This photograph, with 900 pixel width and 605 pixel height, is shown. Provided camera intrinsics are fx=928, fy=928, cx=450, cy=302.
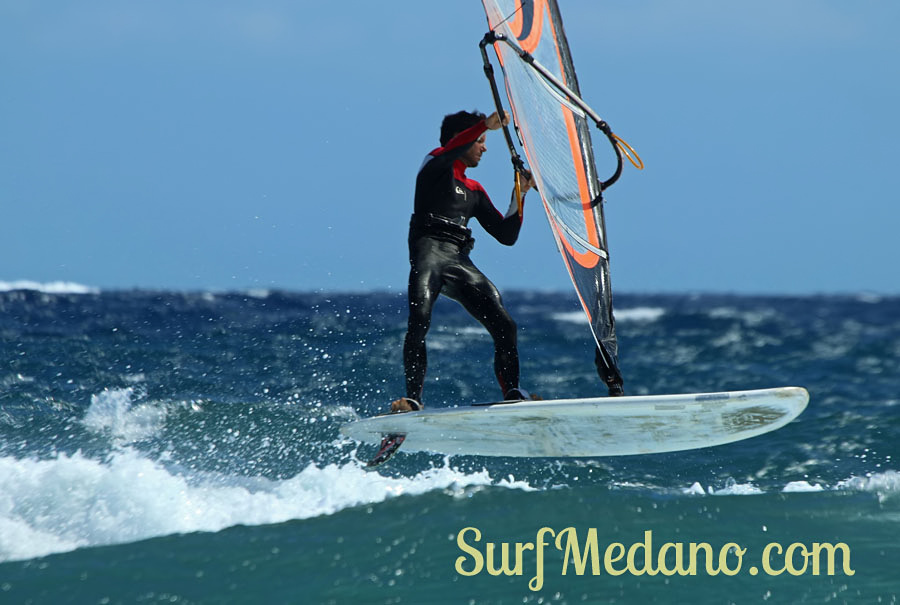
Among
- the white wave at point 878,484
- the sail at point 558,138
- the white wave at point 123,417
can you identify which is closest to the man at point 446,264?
the sail at point 558,138

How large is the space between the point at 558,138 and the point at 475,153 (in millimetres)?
508

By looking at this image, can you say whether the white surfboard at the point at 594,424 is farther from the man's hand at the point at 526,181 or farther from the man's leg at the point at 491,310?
the man's hand at the point at 526,181

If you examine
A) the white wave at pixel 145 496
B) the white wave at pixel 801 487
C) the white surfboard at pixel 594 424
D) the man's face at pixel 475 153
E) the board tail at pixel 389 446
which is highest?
the man's face at pixel 475 153

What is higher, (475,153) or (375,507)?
(475,153)

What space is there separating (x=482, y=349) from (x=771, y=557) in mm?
8008

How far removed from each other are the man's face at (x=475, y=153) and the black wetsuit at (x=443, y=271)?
64 mm

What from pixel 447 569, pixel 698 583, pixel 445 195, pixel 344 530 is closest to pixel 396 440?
pixel 344 530

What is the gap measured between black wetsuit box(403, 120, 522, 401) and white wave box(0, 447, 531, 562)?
0.85 metres

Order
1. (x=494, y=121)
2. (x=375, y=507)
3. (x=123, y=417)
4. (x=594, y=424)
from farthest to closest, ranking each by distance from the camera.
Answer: (x=123, y=417) < (x=375, y=507) < (x=594, y=424) < (x=494, y=121)

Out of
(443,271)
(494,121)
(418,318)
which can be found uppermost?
(494,121)

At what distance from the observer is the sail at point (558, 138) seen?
15.1ft

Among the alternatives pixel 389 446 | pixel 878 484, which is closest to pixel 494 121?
pixel 389 446

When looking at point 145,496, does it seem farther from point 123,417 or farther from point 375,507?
point 123,417

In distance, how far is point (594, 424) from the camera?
4863mm
